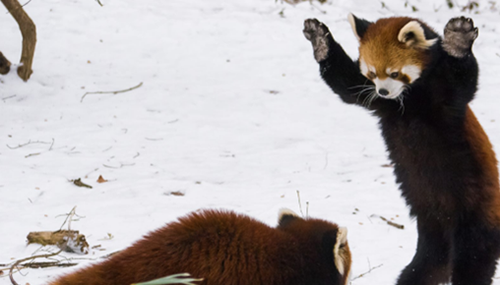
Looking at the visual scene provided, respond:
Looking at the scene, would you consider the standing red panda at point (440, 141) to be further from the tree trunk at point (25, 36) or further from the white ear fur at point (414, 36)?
the tree trunk at point (25, 36)

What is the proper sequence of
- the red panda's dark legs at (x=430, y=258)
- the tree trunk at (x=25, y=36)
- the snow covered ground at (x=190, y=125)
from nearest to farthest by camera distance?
the red panda's dark legs at (x=430, y=258), the snow covered ground at (x=190, y=125), the tree trunk at (x=25, y=36)

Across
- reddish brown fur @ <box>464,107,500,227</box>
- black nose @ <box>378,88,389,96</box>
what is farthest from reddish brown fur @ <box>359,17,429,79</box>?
reddish brown fur @ <box>464,107,500,227</box>

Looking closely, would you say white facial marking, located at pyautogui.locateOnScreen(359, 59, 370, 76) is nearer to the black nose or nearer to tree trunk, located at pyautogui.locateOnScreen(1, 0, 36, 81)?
the black nose

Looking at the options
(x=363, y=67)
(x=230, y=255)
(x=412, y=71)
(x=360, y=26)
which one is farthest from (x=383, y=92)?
(x=230, y=255)

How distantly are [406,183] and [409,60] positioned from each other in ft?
2.61

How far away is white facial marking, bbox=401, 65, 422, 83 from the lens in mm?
3430

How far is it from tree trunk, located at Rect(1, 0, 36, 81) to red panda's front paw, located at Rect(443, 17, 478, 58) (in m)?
6.49

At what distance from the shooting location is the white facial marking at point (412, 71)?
3430 millimetres

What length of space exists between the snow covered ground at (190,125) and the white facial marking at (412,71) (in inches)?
55.9

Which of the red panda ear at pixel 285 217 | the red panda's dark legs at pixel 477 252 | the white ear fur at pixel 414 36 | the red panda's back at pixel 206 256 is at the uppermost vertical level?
the white ear fur at pixel 414 36

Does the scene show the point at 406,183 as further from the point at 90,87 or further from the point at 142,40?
the point at 142,40

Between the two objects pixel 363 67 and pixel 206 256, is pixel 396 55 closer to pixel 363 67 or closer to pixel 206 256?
pixel 363 67

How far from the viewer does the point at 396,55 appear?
136 inches

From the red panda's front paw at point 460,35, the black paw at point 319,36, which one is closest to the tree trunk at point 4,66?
the black paw at point 319,36
